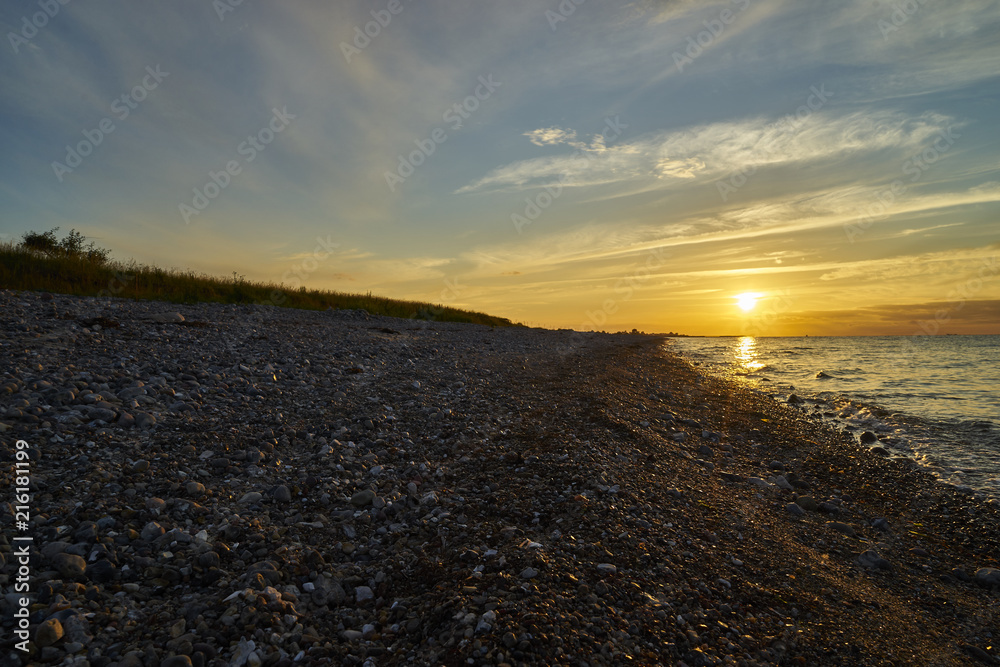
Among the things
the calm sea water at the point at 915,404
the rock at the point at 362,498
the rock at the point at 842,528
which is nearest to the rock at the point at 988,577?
the rock at the point at 842,528

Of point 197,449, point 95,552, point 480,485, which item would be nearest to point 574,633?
point 480,485

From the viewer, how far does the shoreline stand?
12.2 ft

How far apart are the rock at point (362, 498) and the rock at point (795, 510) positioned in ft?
20.6

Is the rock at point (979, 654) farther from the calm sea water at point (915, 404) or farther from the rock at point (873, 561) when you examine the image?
the calm sea water at point (915, 404)

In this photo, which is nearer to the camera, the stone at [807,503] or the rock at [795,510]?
the rock at [795,510]

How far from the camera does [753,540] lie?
225 inches

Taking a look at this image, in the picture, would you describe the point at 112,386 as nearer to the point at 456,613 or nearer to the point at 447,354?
the point at 456,613

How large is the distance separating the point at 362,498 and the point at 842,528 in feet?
22.5

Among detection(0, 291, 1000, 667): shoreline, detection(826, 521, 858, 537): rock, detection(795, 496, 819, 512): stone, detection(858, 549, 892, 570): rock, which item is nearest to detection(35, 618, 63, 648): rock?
detection(0, 291, 1000, 667): shoreline

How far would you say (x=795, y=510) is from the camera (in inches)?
272

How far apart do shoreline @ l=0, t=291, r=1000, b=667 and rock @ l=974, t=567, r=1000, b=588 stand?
24 mm

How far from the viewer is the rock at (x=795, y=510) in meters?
6.86

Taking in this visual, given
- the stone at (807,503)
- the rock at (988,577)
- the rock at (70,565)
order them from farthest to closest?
1. the stone at (807,503)
2. the rock at (988,577)
3. the rock at (70,565)

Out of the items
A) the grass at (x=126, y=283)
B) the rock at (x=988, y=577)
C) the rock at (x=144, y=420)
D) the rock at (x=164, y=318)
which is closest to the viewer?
the rock at (x=988, y=577)
